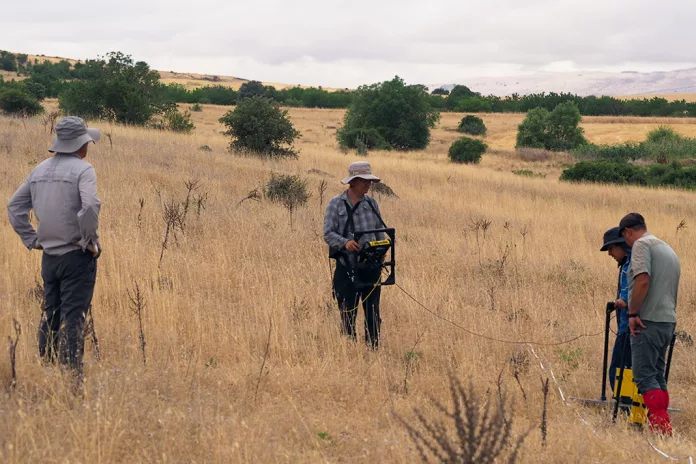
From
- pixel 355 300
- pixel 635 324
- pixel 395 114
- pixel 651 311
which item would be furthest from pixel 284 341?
pixel 395 114

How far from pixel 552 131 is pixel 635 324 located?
53944 millimetres

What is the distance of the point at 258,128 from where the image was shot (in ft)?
73.1

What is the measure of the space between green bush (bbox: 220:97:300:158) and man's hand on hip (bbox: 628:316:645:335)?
17702 millimetres

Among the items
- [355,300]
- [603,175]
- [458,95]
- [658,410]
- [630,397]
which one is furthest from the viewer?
[458,95]

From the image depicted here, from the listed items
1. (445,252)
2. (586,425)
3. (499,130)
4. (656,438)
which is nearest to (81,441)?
(586,425)

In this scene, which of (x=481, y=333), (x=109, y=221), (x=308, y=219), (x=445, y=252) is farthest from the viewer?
(x=308, y=219)

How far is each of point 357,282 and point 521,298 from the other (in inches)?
136

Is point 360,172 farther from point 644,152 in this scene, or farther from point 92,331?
point 644,152

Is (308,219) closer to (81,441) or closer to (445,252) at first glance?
(445,252)

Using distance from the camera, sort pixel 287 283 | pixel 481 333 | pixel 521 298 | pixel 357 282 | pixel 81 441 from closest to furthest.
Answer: pixel 81 441 < pixel 357 282 < pixel 481 333 < pixel 287 283 < pixel 521 298

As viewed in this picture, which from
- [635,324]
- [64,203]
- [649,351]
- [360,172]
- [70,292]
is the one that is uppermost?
[360,172]

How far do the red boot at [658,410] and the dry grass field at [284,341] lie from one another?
0.18 m

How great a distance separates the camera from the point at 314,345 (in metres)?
5.91

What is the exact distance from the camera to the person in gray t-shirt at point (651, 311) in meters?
5.05
